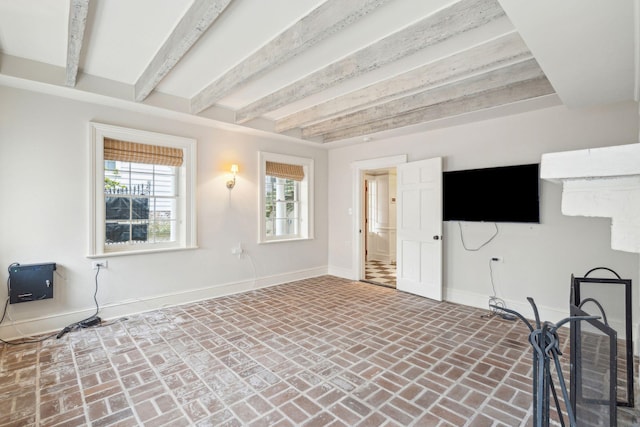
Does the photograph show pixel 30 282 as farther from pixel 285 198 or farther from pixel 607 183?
pixel 607 183

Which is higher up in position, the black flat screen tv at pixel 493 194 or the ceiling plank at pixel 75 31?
the ceiling plank at pixel 75 31

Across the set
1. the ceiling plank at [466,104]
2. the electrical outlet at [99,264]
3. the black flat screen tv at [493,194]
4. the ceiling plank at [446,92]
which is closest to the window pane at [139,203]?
the electrical outlet at [99,264]

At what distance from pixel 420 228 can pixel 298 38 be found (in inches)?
133

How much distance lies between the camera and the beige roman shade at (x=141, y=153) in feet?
12.4

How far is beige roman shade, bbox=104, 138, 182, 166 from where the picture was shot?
3771 millimetres

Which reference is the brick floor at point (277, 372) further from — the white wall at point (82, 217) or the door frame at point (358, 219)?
the door frame at point (358, 219)

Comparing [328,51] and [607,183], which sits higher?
[328,51]

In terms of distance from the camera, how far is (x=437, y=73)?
116 inches

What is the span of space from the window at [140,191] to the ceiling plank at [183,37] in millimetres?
892

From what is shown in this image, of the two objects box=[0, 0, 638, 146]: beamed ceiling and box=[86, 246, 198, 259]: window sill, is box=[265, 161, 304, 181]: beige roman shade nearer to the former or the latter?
box=[0, 0, 638, 146]: beamed ceiling

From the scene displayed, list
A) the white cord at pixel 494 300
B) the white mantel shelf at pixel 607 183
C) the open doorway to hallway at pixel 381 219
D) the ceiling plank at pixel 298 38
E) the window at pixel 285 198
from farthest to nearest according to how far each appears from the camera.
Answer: the open doorway to hallway at pixel 381 219, the window at pixel 285 198, the white cord at pixel 494 300, the ceiling plank at pixel 298 38, the white mantel shelf at pixel 607 183

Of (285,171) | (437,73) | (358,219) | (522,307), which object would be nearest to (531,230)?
(522,307)

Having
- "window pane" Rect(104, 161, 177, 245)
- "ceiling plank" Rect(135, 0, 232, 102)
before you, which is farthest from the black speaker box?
"ceiling plank" Rect(135, 0, 232, 102)

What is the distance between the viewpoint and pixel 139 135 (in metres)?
3.94
